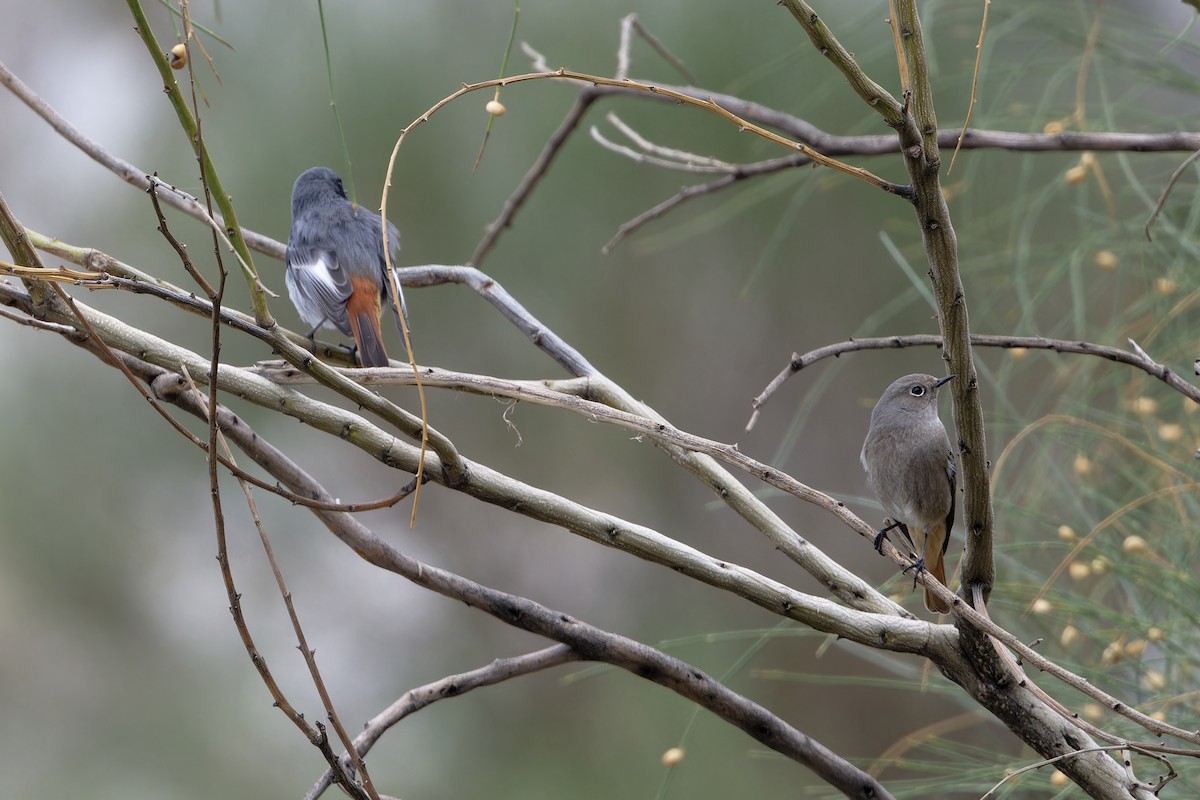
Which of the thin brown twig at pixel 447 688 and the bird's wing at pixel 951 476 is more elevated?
the bird's wing at pixel 951 476

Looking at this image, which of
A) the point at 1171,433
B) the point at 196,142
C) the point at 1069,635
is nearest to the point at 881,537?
the point at 1069,635

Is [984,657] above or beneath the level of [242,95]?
beneath

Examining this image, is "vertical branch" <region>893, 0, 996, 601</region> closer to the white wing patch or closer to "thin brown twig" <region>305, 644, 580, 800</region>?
"thin brown twig" <region>305, 644, 580, 800</region>

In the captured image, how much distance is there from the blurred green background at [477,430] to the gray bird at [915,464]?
5.00 ft

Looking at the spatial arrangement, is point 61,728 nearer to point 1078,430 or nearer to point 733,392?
point 733,392

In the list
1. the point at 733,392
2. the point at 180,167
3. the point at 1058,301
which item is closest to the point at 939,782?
the point at 1058,301

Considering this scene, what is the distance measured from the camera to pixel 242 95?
392 cm

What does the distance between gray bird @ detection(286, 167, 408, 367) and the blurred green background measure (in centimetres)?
93

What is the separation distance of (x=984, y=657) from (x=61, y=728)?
152 inches

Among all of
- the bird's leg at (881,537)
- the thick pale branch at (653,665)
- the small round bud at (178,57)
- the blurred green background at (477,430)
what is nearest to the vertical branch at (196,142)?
the small round bud at (178,57)

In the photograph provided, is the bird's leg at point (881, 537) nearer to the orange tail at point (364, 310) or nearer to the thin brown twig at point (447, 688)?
the thin brown twig at point (447, 688)

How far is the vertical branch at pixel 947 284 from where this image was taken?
3.19 ft

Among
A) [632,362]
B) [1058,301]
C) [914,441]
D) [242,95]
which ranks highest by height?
[1058,301]

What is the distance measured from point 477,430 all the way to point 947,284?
3334mm
